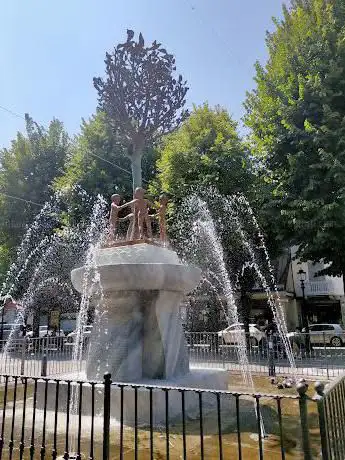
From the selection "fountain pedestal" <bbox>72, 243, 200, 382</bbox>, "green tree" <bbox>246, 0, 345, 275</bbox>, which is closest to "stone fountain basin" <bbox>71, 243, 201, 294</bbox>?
"fountain pedestal" <bbox>72, 243, 200, 382</bbox>

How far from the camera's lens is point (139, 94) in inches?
424

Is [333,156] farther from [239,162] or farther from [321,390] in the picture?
[321,390]

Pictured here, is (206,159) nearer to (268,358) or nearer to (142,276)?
(268,358)

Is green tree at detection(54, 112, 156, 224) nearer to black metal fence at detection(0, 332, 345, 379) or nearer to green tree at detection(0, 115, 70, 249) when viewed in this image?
green tree at detection(0, 115, 70, 249)

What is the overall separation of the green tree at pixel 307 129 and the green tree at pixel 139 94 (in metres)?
5.95

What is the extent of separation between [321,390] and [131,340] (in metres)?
4.58

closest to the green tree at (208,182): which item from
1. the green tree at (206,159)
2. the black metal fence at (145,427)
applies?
the green tree at (206,159)

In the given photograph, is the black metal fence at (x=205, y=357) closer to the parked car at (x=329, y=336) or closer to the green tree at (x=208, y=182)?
the green tree at (x=208, y=182)

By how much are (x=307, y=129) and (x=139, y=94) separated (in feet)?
22.6

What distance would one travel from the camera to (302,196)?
15.2 m

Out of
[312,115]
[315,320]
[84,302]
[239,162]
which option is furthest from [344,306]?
[84,302]

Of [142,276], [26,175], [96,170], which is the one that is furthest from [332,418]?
[26,175]

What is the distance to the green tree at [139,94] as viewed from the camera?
416 inches

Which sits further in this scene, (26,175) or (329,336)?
(26,175)
